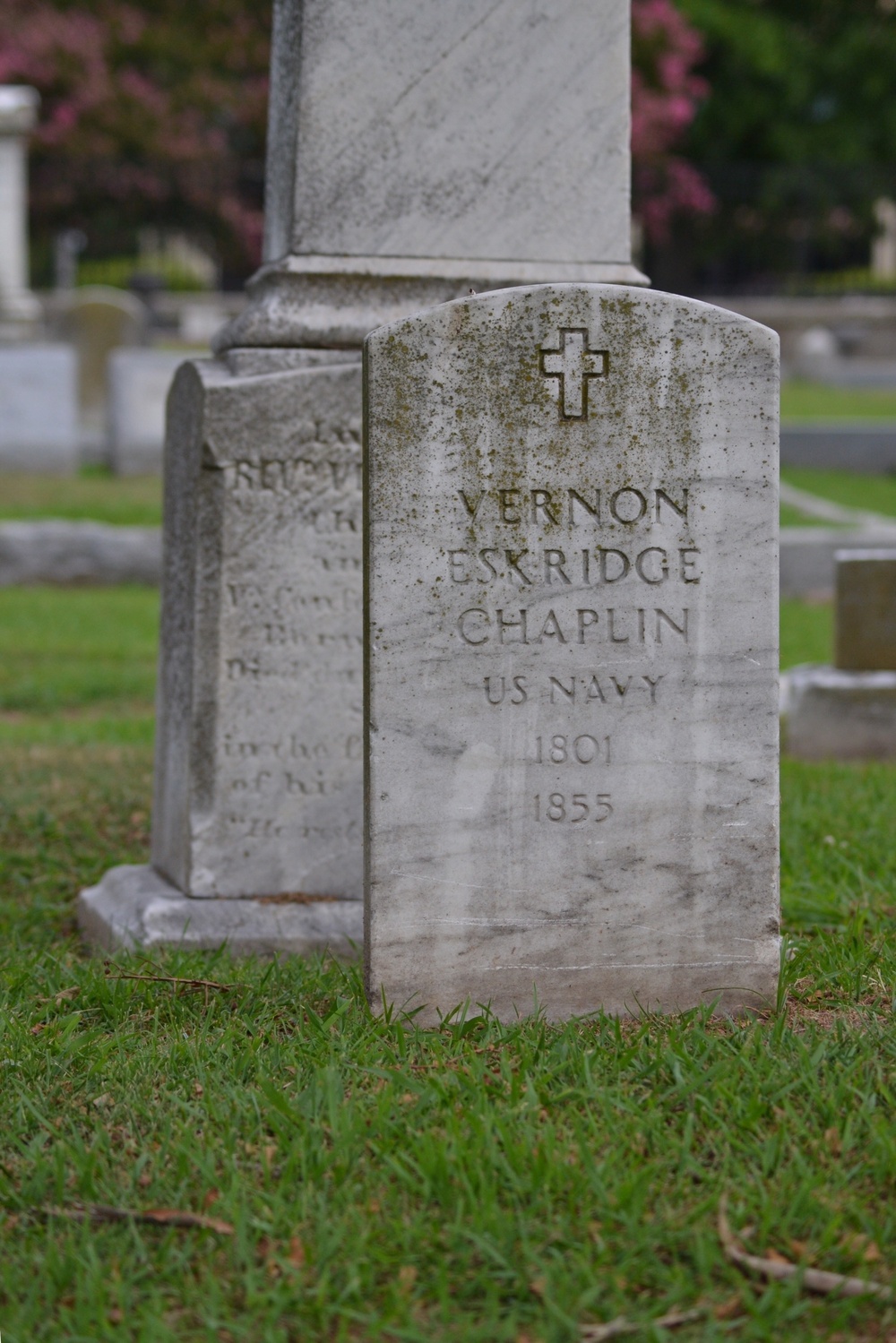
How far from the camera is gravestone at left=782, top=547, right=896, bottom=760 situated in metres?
6.60

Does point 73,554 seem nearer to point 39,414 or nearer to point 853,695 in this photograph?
point 39,414

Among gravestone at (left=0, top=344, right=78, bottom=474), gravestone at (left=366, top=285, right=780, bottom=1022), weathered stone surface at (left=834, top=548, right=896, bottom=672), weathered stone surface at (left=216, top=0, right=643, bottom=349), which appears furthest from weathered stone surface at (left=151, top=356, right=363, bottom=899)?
gravestone at (left=0, top=344, right=78, bottom=474)

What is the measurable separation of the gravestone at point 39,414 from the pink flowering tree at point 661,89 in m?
14.3

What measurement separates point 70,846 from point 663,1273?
3239mm

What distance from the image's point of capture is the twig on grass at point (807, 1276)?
2.16 metres

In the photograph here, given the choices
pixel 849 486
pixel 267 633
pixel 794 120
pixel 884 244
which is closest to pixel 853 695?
pixel 267 633

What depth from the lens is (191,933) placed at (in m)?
3.96

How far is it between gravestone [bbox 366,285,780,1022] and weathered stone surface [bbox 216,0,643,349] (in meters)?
→ 1.12

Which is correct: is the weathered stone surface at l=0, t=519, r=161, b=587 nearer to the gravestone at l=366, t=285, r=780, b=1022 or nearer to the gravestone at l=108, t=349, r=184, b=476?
the gravestone at l=108, t=349, r=184, b=476

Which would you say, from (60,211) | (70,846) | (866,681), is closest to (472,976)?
(70,846)

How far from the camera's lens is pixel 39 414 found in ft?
45.3

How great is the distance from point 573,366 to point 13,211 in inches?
576

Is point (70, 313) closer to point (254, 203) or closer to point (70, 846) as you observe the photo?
point (254, 203)

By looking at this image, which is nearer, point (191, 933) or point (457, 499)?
point (457, 499)
